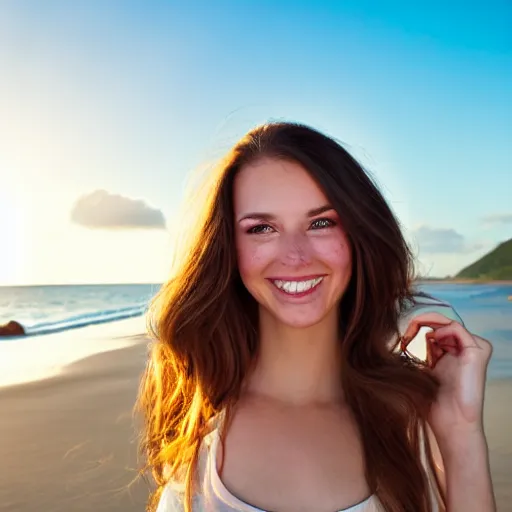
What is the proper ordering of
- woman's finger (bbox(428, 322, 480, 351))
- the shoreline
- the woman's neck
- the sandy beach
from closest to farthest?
woman's finger (bbox(428, 322, 480, 351)) → the woman's neck → the sandy beach → the shoreline

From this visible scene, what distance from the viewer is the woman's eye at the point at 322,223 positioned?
7.47ft

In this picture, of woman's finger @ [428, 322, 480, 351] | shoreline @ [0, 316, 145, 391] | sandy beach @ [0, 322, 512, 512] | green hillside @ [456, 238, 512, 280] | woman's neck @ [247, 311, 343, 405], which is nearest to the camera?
woman's finger @ [428, 322, 480, 351]

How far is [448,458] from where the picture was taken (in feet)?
7.07

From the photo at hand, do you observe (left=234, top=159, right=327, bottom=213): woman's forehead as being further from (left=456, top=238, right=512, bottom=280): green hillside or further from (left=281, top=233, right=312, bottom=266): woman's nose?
(left=456, top=238, right=512, bottom=280): green hillside

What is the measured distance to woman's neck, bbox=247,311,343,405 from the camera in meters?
2.43

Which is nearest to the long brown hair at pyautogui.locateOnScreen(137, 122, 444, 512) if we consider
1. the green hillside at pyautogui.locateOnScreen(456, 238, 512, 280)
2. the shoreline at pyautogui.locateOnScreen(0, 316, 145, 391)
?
the shoreline at pyautogui.locateOnScreen(0, 316, 145, 391)

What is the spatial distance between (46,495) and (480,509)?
314 centimetres

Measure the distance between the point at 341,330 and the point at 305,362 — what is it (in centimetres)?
23

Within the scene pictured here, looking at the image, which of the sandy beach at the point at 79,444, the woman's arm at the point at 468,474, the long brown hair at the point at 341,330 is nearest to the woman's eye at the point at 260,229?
the long brown hair at the point at 341,330

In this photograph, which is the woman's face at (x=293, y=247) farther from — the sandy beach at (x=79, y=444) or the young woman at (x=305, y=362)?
the sandy beach at (x=79, y=444)

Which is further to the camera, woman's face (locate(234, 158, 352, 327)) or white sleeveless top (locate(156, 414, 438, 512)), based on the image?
woman's face (locate(234, 158, 352, 327))

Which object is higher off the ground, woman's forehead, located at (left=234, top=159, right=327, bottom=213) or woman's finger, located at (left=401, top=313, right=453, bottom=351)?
woman's forehead, located at (left=234, top=159, right=327, bottom=213)

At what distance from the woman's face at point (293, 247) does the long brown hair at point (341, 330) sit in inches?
2.4

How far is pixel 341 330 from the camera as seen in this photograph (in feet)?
8.50
